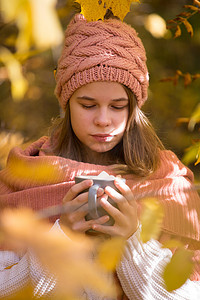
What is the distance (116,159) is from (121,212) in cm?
41

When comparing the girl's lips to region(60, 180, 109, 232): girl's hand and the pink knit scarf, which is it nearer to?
the pink knit scarf

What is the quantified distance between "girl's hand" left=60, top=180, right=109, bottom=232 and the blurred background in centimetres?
85

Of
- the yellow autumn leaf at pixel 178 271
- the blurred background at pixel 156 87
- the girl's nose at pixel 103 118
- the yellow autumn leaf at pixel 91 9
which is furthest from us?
the blurred background at pixel 156 87

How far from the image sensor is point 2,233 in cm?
52

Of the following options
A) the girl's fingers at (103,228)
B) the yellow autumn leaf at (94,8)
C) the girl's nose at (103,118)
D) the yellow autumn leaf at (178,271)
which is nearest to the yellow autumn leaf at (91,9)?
the yellow autumn leaf at (94,8)

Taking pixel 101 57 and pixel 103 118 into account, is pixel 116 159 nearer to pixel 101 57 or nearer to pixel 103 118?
pixel 103 118

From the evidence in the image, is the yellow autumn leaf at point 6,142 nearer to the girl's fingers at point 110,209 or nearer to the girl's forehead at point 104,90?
the girl's forehead at point 104,90

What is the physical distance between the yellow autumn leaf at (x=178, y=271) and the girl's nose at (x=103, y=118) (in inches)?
26.7

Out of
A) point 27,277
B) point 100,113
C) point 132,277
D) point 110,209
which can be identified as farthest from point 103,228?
point 100,113

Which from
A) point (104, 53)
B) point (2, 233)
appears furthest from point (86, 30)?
point (2, 233)

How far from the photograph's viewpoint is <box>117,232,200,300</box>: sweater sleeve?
1.12 metres

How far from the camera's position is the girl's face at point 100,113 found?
1267 millimetres

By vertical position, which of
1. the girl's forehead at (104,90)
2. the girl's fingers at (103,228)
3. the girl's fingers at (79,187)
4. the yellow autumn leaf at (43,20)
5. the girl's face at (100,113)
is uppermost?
the yellow autumn leaf at (43,20)

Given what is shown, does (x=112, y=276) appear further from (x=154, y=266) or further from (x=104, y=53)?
(x=104, y=53)
